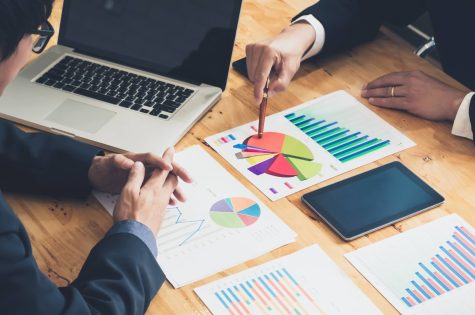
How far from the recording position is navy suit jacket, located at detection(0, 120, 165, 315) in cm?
103

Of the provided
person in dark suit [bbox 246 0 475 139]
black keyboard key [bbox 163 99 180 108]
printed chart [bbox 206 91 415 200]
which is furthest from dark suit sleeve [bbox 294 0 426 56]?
black keyboard key [bbox 163 99 180 108]

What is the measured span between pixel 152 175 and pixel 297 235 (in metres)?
0.28

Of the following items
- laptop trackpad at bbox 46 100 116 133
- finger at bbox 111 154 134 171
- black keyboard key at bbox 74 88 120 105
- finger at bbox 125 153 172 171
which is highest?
finger at bbox 125 153 172 171

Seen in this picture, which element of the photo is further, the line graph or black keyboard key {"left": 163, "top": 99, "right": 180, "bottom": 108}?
black keyboard key {"left": 163, "top": 99, "right": 180, "bottom": 108}

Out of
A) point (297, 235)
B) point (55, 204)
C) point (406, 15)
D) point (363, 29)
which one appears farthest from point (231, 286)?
→ point (406, 15)

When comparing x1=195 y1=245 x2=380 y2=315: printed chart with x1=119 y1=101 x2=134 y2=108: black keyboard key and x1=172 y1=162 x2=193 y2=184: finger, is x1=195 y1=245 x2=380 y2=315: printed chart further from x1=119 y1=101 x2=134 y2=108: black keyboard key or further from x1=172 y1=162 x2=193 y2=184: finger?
x1=119 y1=101 x2=134 y2=108: black keyboard key

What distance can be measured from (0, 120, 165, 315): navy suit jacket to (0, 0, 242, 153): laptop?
0.10 meters

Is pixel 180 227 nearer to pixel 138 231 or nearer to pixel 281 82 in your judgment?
pixel 138 231

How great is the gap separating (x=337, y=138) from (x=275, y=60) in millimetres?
229

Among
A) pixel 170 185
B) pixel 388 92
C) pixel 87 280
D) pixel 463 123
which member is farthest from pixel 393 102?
pixel 87 280

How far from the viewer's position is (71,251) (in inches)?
50.3

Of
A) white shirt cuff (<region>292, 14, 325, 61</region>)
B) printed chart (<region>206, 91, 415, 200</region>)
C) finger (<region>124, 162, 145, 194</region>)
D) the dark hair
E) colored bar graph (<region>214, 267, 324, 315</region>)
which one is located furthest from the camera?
white shirt cuff (<region>292, 14, 325, 61</region>)

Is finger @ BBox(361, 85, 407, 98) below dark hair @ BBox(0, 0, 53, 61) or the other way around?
below

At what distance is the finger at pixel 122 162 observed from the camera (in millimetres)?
1363
